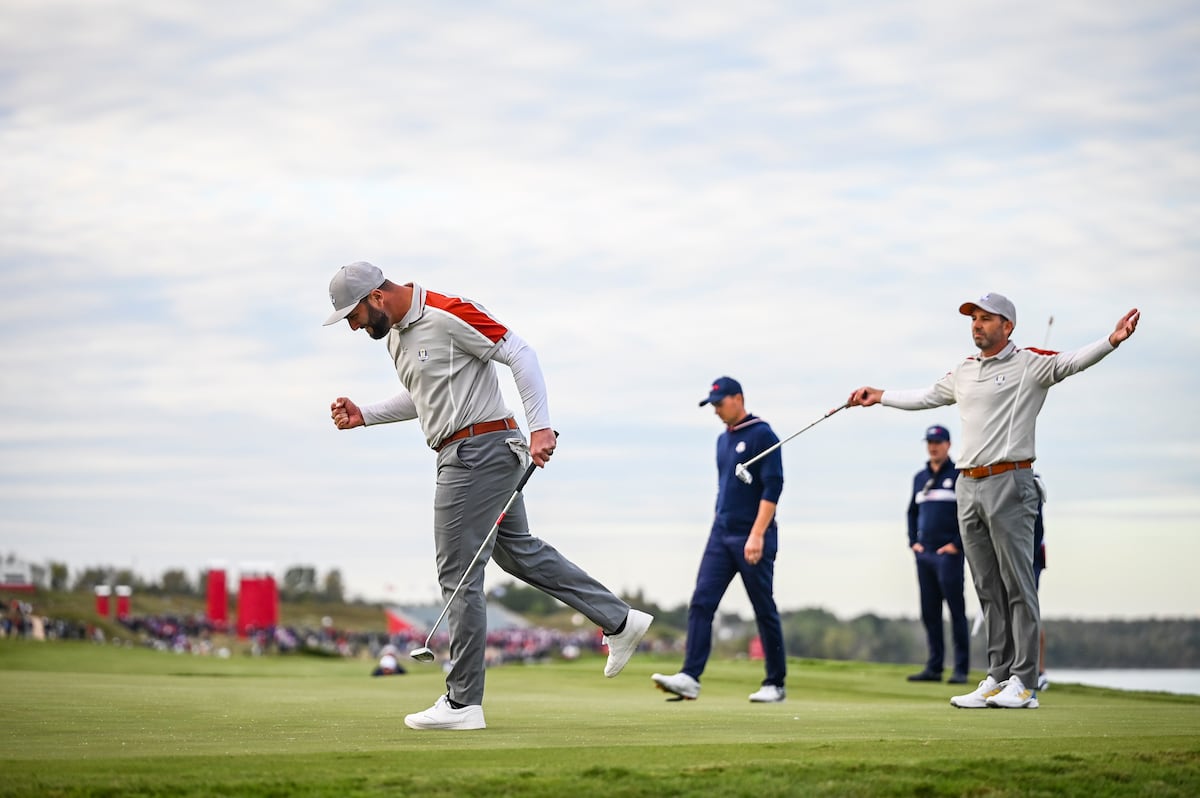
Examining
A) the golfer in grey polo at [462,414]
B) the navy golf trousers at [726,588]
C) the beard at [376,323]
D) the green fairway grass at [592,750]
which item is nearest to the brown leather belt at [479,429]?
the golfer in grey polo at [462,414]

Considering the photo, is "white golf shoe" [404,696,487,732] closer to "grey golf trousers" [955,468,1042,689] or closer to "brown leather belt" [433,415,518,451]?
"brown leather belt" [433,415,518,451]

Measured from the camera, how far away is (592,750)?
20.0 ft

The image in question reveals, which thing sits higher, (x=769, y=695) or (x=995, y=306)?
(x=995, y=306)

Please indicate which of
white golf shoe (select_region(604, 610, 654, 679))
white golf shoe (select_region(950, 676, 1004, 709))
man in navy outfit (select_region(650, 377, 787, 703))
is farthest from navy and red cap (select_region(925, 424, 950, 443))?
white golf shoe (select_region(604, 610, 654, 679))

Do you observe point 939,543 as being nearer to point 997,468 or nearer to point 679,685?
point 679,685

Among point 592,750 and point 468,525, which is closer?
point 592,750

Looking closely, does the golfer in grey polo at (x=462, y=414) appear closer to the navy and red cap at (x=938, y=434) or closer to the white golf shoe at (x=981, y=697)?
the white golf shoe at (x=981, y=697)

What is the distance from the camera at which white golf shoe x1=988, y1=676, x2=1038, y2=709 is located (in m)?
9.45

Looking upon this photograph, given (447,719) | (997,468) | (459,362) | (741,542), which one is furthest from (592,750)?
(741,542)

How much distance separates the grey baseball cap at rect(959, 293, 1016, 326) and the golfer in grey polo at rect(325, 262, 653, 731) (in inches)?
134

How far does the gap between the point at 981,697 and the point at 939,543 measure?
5.60 metres

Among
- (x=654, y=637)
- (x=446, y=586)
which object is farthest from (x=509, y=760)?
(x=654, y=637)

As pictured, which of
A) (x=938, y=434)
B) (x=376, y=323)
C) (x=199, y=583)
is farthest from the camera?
(x=199, y=583)

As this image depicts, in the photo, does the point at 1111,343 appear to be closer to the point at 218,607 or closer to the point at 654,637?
the point at 654,637
